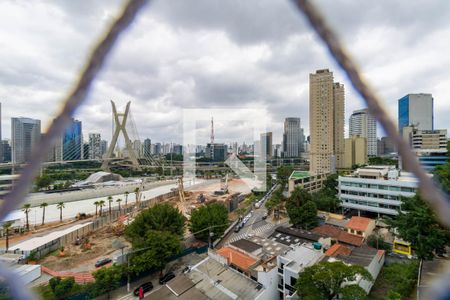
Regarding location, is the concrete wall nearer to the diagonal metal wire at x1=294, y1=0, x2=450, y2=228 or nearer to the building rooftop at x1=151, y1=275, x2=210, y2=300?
the building rooftop at x1=151, y1=275, x2=210, y2=300

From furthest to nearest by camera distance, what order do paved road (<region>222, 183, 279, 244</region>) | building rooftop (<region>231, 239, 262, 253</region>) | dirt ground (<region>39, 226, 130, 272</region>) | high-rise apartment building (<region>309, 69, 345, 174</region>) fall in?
high-rise apartment building (<region>309, 69, 345, 174</region>) < paved road (<region>222, 183, 279, 244</region>) < dirt ground (<region>39, 226, 130, 272</region>) < building rooftop (<region>231, 239, 262, 253</region>)

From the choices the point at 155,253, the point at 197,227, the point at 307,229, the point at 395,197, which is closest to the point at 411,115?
the point at 395,197

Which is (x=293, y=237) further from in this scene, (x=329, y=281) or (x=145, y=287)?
(x=145, y=287)

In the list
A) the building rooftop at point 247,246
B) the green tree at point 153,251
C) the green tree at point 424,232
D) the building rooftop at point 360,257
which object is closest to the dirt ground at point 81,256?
the green tree at point 153,251

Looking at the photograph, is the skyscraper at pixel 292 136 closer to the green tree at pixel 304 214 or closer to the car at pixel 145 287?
the green tree at pixel 304 214

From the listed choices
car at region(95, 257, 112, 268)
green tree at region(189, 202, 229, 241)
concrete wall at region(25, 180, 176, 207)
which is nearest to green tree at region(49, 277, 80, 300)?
car at region(95, 257, 112, 268)

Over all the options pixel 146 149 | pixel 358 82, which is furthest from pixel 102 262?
pixel 146 149

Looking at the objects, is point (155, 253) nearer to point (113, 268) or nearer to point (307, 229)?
point (113, 268)
